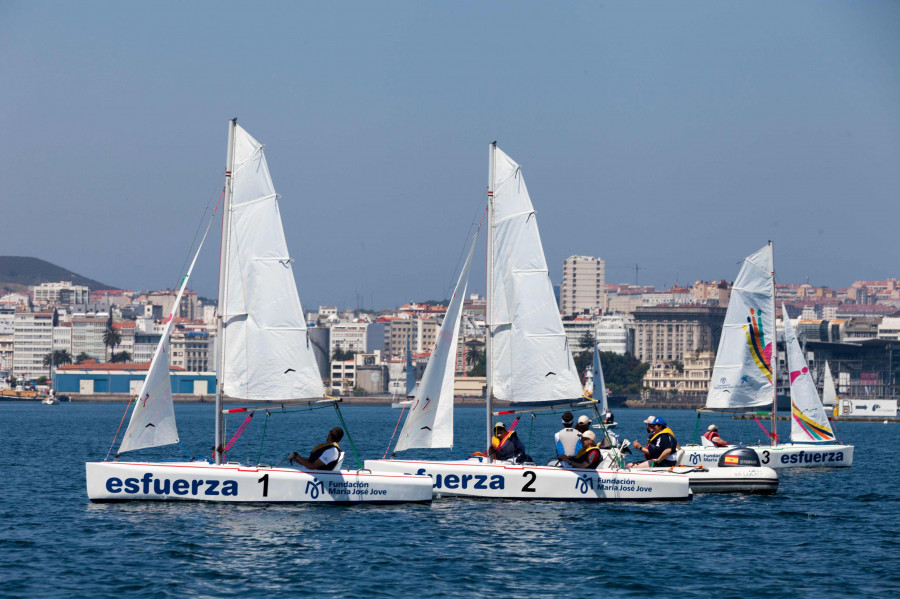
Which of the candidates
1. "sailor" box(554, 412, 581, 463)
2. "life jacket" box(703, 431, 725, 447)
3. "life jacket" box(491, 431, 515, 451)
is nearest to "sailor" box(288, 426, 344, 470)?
"life jacket" box(491, 431, 515, 451)

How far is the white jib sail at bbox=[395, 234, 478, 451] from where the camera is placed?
2473cm

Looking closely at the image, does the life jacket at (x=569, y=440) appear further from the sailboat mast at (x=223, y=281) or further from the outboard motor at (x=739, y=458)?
the sailboat mast at (x=223, y=281)

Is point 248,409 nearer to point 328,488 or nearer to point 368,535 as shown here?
point 328,488

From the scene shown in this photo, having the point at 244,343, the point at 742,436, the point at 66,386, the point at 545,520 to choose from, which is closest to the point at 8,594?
the point at 244,343

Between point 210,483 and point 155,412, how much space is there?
1.65m

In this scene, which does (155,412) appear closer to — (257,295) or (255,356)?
(255,356)

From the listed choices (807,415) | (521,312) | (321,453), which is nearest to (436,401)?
(521,312)

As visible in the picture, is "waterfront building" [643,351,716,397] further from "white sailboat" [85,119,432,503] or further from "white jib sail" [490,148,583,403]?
"white sailboat" [85,119,432,503]

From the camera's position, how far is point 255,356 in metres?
22.9

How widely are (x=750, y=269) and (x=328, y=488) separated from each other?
18491 millimetres

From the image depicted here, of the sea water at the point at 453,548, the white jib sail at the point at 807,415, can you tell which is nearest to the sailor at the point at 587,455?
the sea water at the point at 453,548

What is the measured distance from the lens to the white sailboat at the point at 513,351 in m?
24.7

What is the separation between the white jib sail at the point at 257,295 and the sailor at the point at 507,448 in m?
3.92

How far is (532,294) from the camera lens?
25328mm
